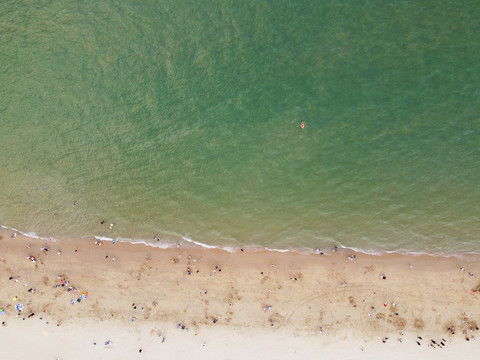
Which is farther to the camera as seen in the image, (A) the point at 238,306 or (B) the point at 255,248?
(B) the point at 255,248

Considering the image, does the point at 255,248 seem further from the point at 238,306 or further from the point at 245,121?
the point at 245,121

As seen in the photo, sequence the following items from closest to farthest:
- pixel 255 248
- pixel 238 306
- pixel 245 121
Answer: pixel 238 306 → pixel 255 248 → pixel 245 121

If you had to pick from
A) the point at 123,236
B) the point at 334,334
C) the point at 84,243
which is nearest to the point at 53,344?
the point at 84,243

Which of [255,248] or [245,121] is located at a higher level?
[245,121]

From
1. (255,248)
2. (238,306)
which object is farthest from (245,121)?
(238,306)

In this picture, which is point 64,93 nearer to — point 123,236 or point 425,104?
point 123,236

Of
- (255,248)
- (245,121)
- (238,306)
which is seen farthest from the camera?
(245,121)
